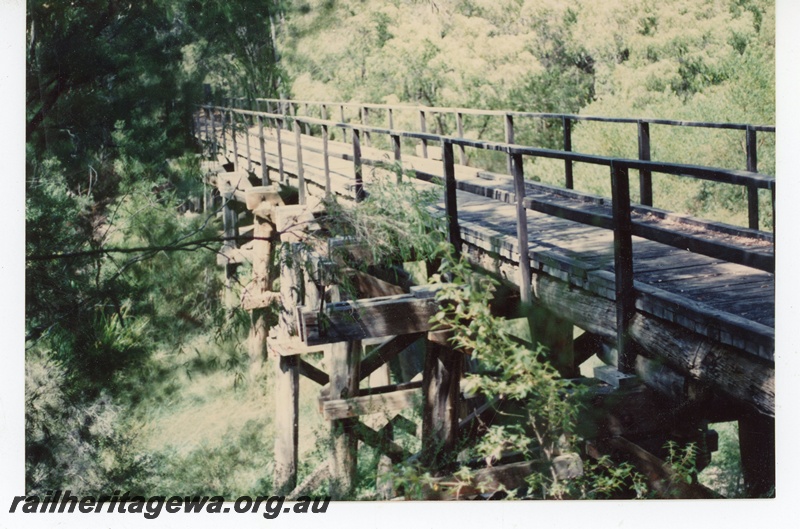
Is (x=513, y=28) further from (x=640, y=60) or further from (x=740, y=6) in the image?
(x=740, y=6)

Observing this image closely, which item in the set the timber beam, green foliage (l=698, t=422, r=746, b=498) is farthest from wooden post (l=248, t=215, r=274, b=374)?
green foliage (l=698, t=422, r=746, b=498)

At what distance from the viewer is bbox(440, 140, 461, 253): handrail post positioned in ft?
14.2

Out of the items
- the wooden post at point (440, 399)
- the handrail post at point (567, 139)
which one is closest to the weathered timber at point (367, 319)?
the wooden post at point (440, 399)

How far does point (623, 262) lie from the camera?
3.43 meters

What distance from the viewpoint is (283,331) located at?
532 centimetres

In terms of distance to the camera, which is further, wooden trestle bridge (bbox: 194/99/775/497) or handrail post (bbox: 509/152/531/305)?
handrail post (bbox: 509/152/531/305)

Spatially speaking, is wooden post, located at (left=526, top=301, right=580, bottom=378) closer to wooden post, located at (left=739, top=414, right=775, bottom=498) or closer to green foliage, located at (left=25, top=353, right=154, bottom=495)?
wooden post, located at (left=739, top=414, right=775, bottom=498)

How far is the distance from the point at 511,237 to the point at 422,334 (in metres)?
0.74

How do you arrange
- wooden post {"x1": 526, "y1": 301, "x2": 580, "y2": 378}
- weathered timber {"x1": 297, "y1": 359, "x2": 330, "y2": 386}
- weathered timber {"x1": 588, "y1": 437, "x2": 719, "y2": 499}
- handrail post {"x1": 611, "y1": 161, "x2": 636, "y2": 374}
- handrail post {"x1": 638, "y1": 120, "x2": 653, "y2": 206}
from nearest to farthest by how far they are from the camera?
1. handrail post {"x1": 611, "y1": 161, "x2": 636, "y2": 374}
2. weathered timber {"x1": 588, "y1": 437, "x2": 719, "y2": 499}
3. wooden post {"x1": 526, "y1": 301, "x2": 580, "y2": 378}
4. handrail post {"x1": 638, "y1": 120, "x2": 653, "y2": 206}
5. weathered timber {"x1": 297, "y1": 359, "x2": 330, "y2": 386}

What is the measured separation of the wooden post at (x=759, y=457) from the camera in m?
4.04

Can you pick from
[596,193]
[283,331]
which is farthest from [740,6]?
[283,331]

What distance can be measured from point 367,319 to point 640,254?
52.3 inches

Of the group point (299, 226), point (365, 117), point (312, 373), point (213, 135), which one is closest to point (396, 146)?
point (365, 117)

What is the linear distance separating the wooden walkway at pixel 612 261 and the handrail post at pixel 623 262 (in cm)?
5
